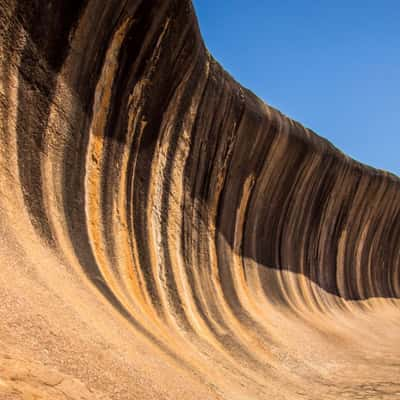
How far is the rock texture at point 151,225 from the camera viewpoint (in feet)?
6.40

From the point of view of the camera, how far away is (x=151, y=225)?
12.5 feet

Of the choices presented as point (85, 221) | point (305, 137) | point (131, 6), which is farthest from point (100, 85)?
point (305, 137)

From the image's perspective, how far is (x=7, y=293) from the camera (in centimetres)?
171

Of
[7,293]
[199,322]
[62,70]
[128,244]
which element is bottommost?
[7,293]

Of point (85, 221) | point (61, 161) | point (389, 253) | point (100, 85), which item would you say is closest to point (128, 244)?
point (85, 221)

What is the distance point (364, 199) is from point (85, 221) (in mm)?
6462

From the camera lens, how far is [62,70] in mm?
2904

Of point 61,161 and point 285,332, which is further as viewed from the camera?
point 285,332

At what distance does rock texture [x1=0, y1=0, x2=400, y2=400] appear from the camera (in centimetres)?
195

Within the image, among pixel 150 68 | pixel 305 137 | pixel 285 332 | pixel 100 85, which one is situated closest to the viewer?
pixel 100 85

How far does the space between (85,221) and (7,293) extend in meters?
1.30

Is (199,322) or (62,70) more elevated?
(62,70)

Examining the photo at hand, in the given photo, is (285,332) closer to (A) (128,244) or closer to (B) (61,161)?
(A) (128,244)

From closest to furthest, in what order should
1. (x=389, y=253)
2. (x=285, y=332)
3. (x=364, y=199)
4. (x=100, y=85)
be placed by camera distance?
(x=100, y=85)
(x=285, y=332)
(x=364, y=199)
(x=389, y=253)
